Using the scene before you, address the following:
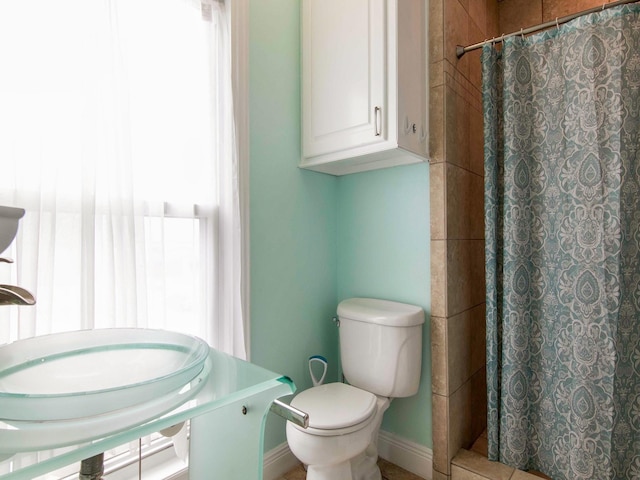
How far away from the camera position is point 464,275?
1.74 meters

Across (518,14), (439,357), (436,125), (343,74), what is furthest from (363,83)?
(518,14)

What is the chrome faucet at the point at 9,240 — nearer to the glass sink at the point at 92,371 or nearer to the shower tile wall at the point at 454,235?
the glass sink at the point at 92,371

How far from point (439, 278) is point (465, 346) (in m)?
0.45

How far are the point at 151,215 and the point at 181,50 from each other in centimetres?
65

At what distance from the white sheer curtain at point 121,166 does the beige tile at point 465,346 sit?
954 millimetres

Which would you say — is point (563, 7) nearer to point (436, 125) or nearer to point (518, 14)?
point (518, 14)

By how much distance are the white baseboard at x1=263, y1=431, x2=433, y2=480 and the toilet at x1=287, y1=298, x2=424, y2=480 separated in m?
0.17

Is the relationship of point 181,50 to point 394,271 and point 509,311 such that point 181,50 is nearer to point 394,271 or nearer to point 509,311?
point 394,271

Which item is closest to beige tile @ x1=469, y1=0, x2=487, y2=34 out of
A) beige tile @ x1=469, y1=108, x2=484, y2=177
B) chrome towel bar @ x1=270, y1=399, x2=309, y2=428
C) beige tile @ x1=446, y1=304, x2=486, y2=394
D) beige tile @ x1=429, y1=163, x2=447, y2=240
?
beige tile @ x1=469, y1=108, x2=484, y2=177

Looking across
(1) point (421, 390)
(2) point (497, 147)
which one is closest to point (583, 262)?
(2) point (497, 147)

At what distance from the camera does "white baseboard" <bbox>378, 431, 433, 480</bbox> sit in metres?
1.65

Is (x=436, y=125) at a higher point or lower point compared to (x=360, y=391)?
higher

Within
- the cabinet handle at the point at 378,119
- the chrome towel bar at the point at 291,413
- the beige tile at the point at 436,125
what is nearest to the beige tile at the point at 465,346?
the beige tile at the point at 436,125

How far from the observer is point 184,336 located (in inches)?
31.4
